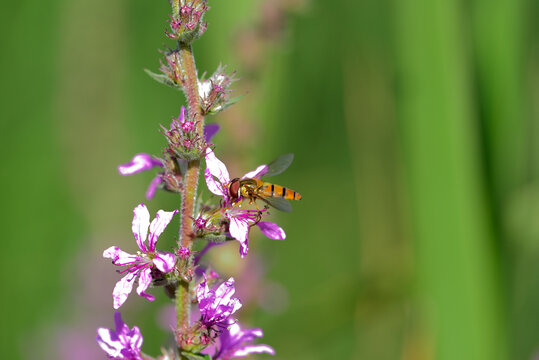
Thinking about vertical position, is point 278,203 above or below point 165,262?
above

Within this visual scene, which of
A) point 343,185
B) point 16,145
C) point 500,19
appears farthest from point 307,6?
point 16,145

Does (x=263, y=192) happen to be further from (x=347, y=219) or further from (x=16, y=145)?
(x=16, y=145)

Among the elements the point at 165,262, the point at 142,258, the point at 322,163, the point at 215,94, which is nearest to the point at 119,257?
the point at 142,258

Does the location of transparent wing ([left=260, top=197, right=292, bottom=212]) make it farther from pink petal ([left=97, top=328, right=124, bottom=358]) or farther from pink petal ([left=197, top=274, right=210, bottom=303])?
pink petal ([left=97, top=328, right=124, bottom=358])

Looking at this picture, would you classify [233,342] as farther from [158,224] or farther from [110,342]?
[158,224]

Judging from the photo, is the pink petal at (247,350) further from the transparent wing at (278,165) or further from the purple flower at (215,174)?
the transparent wing at (278,165)
